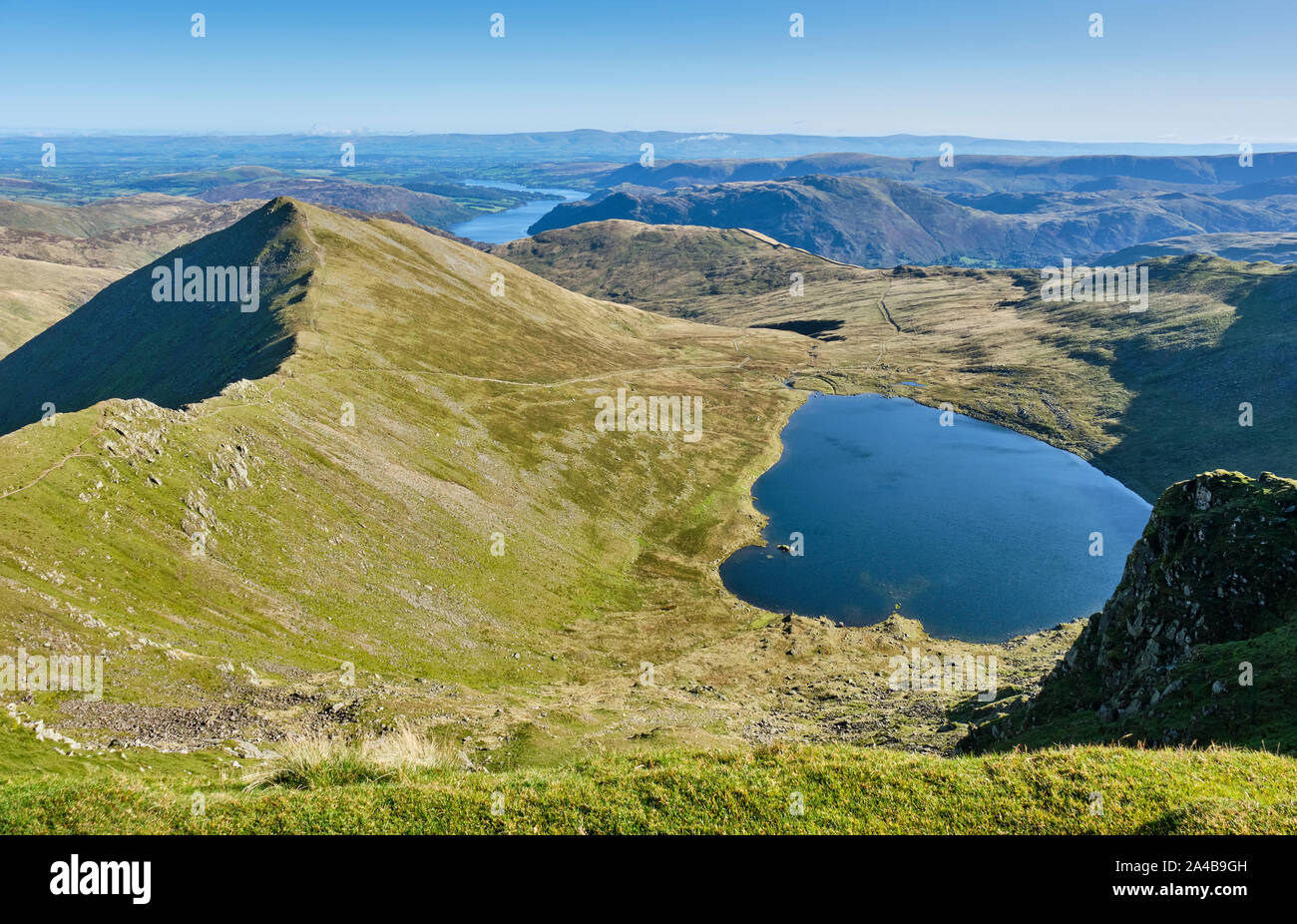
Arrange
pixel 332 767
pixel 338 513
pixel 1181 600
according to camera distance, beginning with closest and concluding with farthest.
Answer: pixel 332 767
pixel 1181 600
pixel 338 513

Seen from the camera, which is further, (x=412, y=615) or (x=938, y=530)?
(x=938, y=530)

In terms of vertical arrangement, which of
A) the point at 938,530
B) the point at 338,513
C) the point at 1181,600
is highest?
the point at 1181,600

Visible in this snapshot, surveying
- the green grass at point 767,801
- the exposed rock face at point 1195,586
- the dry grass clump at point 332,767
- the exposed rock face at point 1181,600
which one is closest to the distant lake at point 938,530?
the exposed rock face at point 1181,600

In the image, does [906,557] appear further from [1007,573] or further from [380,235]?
[380,235]

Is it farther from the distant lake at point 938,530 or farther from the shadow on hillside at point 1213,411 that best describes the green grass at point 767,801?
the shadow on hillside at point 1213,411

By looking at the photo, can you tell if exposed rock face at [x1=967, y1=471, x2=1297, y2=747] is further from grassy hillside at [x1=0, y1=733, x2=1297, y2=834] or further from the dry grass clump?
the dry grass clump

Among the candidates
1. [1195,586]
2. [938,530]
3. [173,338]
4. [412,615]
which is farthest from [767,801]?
[173,338]

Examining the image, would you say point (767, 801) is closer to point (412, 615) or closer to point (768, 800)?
point (768, 800)
